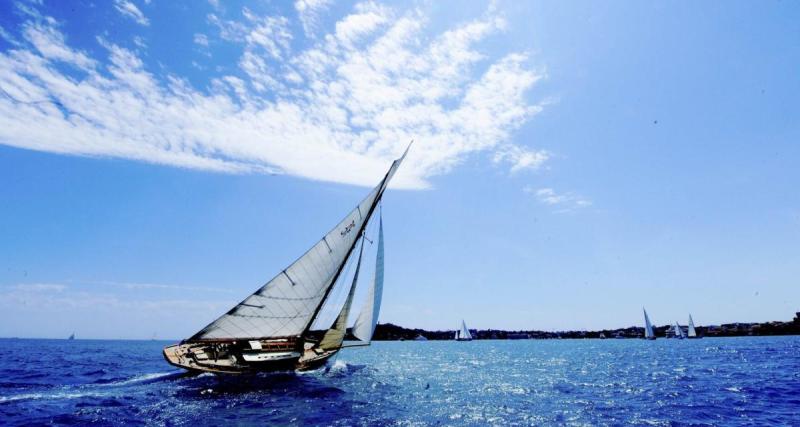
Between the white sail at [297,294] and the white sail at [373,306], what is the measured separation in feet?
15.1

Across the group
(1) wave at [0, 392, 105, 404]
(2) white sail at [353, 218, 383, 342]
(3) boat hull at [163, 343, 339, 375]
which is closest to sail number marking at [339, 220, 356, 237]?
(2) white sail at [353, 218, 383, 342]

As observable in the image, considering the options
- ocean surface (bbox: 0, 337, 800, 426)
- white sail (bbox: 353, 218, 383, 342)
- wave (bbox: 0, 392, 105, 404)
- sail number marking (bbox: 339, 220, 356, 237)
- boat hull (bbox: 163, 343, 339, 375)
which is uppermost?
sail number marking (bbox: 339, 220, 356, 237)

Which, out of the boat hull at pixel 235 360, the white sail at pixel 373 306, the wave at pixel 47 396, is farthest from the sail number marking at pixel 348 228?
the wave at pixel 47 396

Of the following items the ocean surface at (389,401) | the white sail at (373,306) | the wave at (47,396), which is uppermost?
the white sail at (373,306)

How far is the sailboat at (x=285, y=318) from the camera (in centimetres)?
2998

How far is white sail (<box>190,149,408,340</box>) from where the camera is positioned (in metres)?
29.7

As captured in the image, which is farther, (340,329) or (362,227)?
(340,329)

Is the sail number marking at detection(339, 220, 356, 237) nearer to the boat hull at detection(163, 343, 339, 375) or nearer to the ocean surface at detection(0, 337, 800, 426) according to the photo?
the boat hull at detection(163, 343, 339, 375)

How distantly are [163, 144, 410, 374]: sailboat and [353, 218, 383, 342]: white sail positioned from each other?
13 centimetres

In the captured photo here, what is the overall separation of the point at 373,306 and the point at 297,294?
29.1 ft

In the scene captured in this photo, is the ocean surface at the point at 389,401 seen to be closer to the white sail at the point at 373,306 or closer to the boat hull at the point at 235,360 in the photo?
the boat hull at the point at 235,360

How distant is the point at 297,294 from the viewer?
3136 cm

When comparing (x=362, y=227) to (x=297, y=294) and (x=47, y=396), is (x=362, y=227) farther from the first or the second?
(x=47, y=396)

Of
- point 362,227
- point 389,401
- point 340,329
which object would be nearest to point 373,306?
point 340,329
